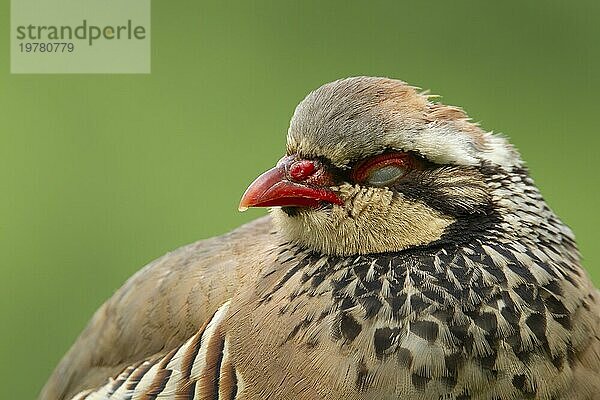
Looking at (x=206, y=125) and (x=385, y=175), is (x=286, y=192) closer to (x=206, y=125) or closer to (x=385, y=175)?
(x=385, y=175)

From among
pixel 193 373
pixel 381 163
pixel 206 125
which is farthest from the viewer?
pixel 206 125

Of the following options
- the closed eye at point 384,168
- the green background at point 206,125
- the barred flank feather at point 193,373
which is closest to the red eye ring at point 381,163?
the closed eye at point 384,168

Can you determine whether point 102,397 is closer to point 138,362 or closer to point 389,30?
point 138,362

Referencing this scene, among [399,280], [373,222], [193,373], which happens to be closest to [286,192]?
[373,222]

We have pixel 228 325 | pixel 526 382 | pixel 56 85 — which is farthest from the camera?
pixel 56 85

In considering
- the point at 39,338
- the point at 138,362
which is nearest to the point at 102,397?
the point at 138,362

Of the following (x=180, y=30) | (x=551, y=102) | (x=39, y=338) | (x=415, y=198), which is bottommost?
(x=39, y=338)
